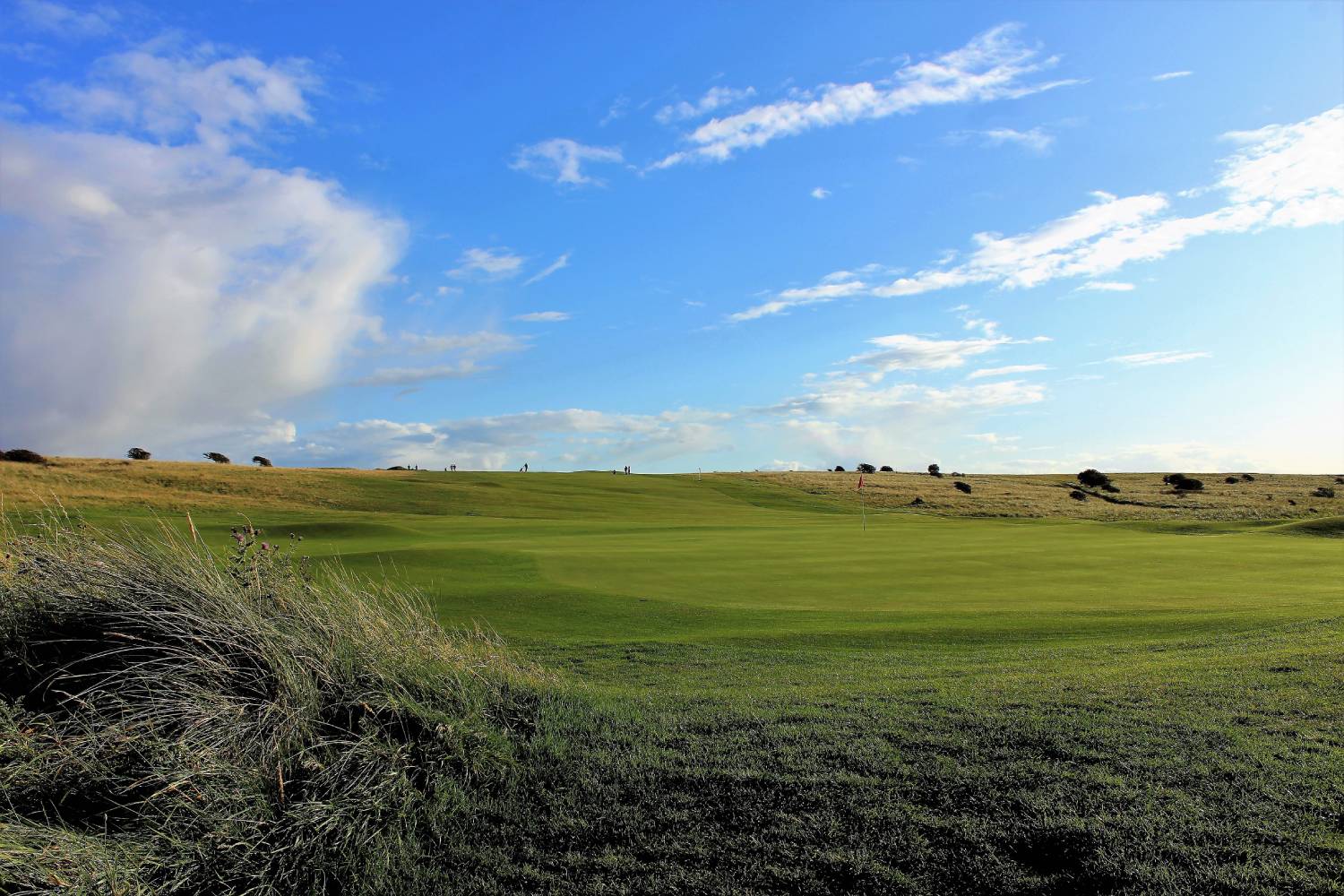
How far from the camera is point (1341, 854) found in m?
5.07

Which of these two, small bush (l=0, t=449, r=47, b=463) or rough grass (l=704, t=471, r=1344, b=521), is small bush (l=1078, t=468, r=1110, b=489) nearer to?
rough grass (l=704, t=471, r=1344, b=521)

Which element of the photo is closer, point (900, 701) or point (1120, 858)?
point (1120, 858)

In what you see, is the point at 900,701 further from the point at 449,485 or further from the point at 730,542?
the point at 449,485

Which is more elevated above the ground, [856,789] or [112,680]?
[112,680]

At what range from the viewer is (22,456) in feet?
236

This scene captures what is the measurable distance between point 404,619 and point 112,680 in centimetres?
250

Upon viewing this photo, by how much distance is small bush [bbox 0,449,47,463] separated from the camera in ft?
225

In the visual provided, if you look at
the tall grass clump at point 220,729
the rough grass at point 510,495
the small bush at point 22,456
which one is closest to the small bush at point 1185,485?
the rough grass at point 510,495

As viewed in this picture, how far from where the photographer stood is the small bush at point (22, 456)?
68.6 meters

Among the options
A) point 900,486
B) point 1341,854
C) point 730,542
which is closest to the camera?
point 1341,854

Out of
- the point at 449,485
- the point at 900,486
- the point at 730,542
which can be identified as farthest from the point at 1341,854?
the point at 900,486

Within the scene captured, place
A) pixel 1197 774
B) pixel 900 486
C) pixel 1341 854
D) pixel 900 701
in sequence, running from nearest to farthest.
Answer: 1. pixel 1341 854
2. pixel 1197 774
3. pixel 900 701
4. pixel 900 486

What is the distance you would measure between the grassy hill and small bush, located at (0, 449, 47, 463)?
62.7m

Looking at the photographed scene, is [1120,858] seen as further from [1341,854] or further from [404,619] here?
[404,619]
